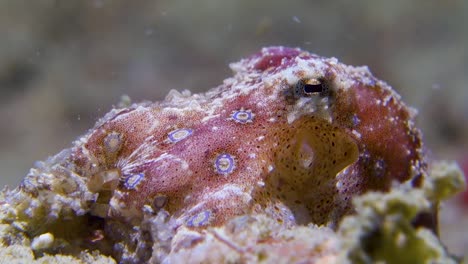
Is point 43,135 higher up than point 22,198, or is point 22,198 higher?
point 43,135

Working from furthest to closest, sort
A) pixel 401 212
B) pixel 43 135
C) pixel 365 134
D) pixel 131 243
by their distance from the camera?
pixel 43 135, pixel 365 134, pixel 131 243, pixel 401 212

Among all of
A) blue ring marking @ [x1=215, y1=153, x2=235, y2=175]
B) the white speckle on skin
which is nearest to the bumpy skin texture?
blue ring marking @ [x1=215, y1=153, x2=235, y2=175]

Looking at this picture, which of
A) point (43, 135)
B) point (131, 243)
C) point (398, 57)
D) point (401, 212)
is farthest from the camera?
point (398, 57)

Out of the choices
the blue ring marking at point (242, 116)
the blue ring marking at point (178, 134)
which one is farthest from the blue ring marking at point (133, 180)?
the blue ring marking at point (242, 116)

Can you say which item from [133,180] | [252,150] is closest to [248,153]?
[252,150]

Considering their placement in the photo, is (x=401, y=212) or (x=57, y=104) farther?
(x=57, y=104)

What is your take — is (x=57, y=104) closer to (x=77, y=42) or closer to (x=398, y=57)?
(x=77, y=42)

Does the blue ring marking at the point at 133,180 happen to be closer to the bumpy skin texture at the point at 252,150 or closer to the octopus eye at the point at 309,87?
the bumpy skin texture at the point at 252,150

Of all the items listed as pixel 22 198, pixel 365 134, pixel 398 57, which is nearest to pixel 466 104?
pixel 398 57

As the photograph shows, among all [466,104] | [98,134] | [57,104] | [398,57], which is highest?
[398,57]

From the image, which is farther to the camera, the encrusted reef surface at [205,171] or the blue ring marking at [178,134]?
the blue ring marking at [178,134]
